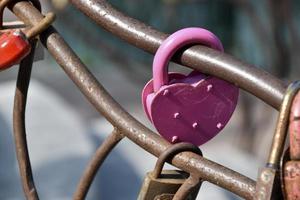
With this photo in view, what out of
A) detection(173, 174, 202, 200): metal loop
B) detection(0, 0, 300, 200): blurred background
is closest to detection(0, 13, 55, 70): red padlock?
detection(173, 174, 202, 200): metal loop

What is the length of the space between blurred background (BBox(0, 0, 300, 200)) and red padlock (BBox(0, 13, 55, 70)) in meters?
1.52

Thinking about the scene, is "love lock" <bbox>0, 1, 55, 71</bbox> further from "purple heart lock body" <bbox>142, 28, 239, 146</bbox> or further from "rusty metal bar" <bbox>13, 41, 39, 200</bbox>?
"purple heart lock body" <bbox>142, 28, 239, 146</bbox>

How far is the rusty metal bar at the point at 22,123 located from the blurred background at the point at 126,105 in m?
1.42

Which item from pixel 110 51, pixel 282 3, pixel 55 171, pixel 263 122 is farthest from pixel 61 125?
pixel 263 122

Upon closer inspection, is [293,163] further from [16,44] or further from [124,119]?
[16,44]

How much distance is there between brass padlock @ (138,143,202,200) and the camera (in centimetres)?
75

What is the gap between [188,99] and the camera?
792 millimetres

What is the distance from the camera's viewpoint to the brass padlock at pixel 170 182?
29.7 inches

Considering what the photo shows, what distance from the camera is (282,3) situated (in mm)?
4289

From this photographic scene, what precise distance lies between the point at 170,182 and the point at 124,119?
9 cm

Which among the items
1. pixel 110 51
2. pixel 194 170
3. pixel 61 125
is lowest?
pixel 110 51

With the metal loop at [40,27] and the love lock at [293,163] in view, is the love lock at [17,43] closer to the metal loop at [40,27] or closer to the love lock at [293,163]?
the metal loop at [40,27]

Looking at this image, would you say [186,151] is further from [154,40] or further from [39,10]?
[39,10]

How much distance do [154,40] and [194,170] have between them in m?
0.15
